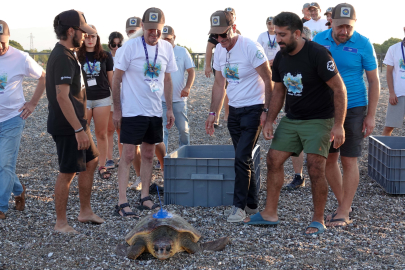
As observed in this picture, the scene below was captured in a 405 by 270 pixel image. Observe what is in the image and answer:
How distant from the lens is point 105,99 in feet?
18.2

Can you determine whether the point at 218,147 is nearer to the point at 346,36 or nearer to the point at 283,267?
the point at 346,36

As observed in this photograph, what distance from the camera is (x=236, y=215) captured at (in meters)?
4.06

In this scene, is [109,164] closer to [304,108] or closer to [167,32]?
[167,32]

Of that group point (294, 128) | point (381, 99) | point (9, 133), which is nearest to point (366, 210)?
point (294, 128)

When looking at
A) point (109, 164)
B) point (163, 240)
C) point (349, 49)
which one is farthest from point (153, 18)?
point (109, 164)

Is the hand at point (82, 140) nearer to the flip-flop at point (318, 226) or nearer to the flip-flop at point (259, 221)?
the flip-flop at point (259, 221)

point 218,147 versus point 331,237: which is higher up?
point 218,147

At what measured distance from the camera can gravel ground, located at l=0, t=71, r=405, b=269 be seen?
3.14 meters

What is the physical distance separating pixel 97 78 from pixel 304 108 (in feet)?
9.65

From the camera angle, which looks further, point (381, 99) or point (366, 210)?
point (381, 99)

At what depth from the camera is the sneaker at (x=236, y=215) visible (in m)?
4.05

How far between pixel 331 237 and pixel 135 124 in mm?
2140

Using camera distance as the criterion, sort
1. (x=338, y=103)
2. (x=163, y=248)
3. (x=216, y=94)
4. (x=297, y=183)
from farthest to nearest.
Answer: (x=297, y=183) → (x=216, y=94) → (x=338, y=103) → (x=163, y=248)

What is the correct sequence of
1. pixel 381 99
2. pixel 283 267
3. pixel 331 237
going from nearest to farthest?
pixel 283 267 → pixel 331 237 → pixel 381 99
